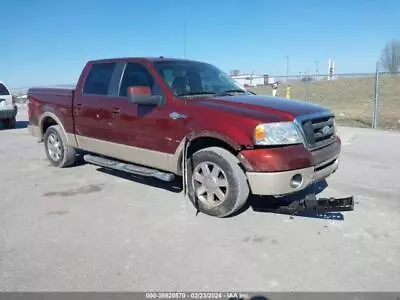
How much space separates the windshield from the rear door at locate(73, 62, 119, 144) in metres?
0.98

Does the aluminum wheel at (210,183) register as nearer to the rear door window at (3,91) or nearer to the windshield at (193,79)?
the windshield at (193,79)

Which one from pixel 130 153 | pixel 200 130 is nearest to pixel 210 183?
pixel 200 130

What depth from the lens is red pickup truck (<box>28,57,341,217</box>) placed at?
444cm

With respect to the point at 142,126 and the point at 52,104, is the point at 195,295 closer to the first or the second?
the point at 142,126

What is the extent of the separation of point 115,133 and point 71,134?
1425 millimetres

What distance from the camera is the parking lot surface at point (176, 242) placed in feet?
11.1

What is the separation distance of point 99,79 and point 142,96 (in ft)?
5.35

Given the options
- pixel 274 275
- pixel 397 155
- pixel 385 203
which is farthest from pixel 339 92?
pixel 274 275

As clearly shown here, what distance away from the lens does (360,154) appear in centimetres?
877

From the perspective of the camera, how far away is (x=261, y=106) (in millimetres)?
4762

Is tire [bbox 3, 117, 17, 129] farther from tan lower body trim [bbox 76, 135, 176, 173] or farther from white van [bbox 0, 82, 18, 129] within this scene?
tan lower body trim [bbox 76, 135, 176, 173]

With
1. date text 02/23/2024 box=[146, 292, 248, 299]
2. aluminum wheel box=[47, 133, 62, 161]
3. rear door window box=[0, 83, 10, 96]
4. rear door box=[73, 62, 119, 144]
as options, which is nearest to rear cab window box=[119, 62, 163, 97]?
rear door box=[73, 62, 119, 144]

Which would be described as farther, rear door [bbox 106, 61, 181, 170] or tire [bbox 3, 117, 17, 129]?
tire [bbox 3, 117, 17, 129]

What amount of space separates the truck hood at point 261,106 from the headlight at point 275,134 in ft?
0.32
